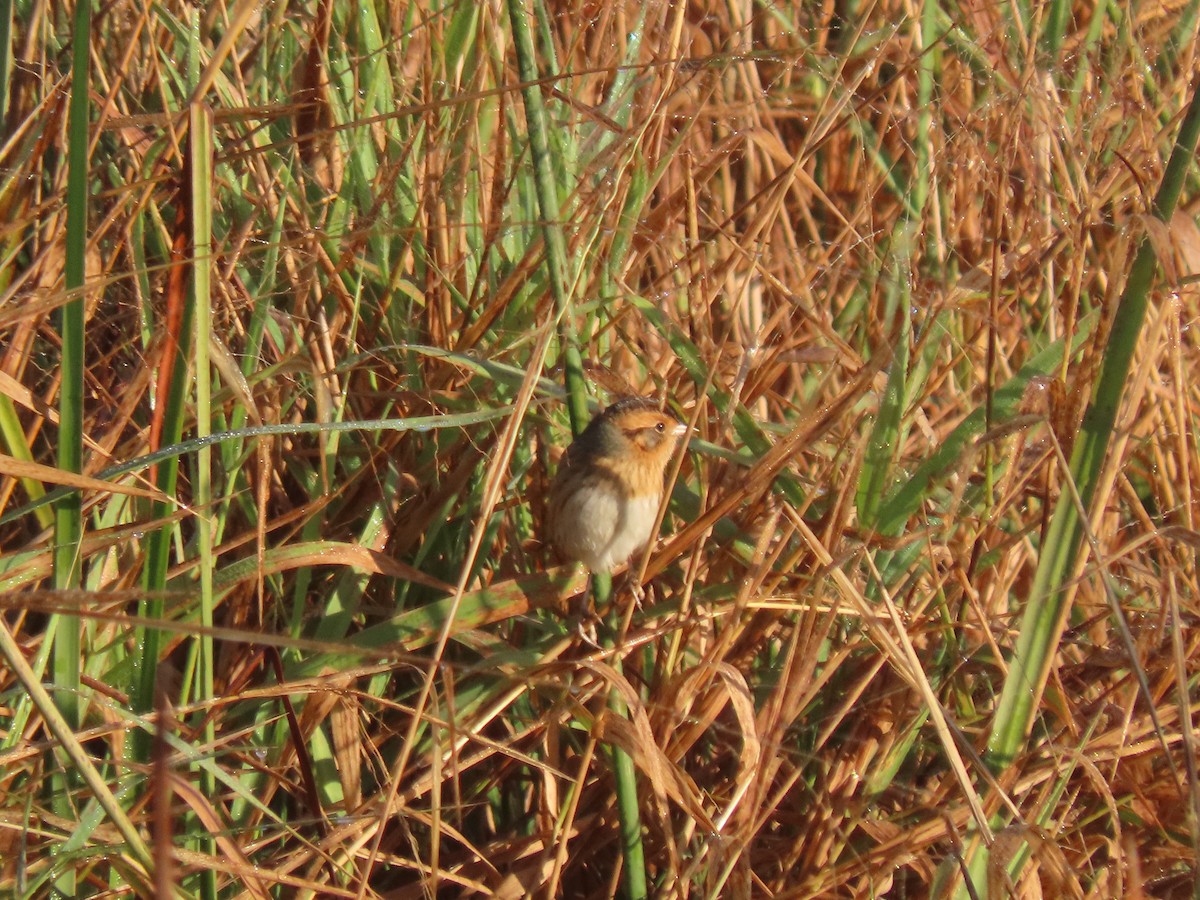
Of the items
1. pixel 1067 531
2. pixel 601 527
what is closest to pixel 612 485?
pixel 601 527

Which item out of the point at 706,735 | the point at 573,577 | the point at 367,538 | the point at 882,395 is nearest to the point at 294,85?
the point at 367,538

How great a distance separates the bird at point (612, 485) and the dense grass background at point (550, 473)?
9 centimetres

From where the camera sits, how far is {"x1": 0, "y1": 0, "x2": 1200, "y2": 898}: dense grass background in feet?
6.58

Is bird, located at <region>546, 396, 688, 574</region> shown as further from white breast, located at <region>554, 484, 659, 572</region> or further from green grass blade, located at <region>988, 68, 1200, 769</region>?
green grass blade, located at <region>988, 68, 1200, 769</region>

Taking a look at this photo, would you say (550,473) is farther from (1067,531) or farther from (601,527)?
(1067,531)

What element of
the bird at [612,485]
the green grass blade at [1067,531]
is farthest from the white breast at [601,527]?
the green grass blade at [1067,531]

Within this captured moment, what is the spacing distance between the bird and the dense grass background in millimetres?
91

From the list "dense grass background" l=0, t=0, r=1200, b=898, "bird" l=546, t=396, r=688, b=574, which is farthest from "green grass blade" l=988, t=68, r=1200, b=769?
"bird" l=546, t=396, r=688, b=574

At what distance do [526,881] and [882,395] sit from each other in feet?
3.67

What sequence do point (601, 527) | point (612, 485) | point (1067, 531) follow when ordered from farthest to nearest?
point (612, 485), point (601, 527), point (1067, 531)

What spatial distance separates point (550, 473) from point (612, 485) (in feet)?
0.72

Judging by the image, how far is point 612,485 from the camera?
8.37 ft

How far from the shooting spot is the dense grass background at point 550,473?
2.01 meters

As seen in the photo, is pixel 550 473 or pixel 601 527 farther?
pixel 550 473
